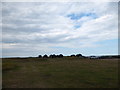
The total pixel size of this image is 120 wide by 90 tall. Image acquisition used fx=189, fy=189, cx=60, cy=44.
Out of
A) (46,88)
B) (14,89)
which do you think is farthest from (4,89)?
(46,88)

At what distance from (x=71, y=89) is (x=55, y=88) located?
103 cm

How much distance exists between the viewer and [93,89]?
11.5m

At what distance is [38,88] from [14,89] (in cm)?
149

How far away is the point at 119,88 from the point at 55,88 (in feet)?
13.0

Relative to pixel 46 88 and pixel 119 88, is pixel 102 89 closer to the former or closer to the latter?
pixel 119 88

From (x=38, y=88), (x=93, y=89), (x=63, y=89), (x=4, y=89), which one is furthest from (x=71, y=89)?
(x=4, y=89)

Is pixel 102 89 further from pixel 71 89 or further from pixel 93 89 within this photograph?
pixel 71 89

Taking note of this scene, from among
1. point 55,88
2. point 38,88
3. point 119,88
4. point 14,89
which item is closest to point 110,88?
point 119,88

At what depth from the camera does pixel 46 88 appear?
1191cm

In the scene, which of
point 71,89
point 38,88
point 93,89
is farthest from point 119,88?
point 38,88

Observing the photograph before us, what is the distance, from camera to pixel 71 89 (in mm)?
11414

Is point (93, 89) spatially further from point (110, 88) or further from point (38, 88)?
point (38, 88)

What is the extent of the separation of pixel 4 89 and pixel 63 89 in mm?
3700

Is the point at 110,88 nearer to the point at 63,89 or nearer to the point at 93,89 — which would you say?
the point at 93,89
